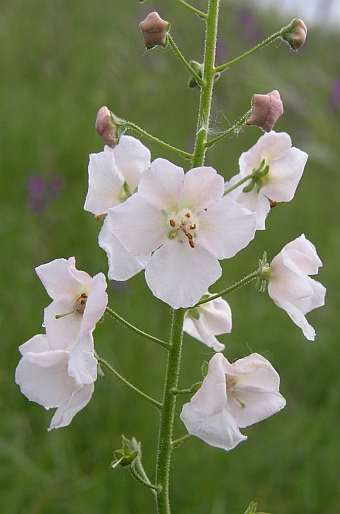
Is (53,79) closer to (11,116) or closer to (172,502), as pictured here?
(11,116)

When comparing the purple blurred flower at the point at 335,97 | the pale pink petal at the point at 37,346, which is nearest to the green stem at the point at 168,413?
the pale pink petal at the point at 37,346

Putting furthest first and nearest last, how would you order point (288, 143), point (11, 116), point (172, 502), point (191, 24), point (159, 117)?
point (191, 24) → point (159, 117) → point (11, 116) → point (172, 502) → point (288, 143)

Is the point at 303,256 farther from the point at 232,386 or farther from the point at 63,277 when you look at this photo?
the point at 63,277

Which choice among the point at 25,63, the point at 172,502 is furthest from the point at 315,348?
the point at 25,63

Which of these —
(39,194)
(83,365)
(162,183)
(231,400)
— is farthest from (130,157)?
(39,194)

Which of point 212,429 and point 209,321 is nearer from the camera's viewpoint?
point 212,429

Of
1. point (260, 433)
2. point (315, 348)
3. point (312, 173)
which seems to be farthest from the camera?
point (312, 173)

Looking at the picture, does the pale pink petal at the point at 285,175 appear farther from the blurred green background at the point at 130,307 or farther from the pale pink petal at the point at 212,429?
the pale pink petal at the point at 212,429
